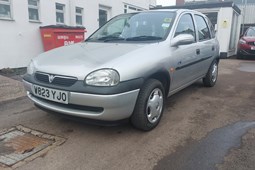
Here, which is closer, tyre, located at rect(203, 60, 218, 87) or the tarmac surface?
the tarmac surface

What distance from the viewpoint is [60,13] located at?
30.4 feet

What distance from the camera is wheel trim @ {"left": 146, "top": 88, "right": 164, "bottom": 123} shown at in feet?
11.2

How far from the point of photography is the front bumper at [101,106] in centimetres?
286

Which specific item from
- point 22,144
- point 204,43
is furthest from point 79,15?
point 22,144

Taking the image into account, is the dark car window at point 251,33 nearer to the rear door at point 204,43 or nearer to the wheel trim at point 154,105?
the rear door at point 204,43

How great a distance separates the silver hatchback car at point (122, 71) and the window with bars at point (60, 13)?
5.16 meters

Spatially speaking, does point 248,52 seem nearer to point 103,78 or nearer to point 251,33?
point 251,33

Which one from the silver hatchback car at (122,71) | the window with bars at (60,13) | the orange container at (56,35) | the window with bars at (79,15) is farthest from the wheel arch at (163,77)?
the window with bars at (79,15)

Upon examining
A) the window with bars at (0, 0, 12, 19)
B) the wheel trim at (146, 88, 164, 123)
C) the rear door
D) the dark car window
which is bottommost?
the wheel trim at (146, 88, 164, 123)

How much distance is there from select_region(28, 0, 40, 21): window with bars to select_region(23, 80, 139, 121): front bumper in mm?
5993

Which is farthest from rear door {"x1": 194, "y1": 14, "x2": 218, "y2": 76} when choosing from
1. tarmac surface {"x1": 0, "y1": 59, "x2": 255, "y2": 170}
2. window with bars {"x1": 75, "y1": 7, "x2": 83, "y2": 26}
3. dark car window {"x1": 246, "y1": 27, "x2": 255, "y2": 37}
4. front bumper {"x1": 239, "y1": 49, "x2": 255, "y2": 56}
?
dark car window {"x1": 246, "y1": 27, "x2": 255, "y2": 37}

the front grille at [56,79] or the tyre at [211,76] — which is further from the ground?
the front grille at [56,79]

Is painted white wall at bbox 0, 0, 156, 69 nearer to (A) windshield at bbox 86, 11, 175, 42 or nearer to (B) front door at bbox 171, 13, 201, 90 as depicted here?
(A) windshield at bbox 86, 11, 175, 42

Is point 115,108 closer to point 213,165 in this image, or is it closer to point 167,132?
point 167,132
